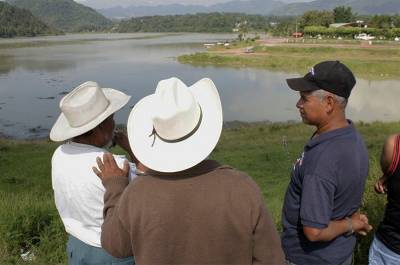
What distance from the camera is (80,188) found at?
2.00 meters

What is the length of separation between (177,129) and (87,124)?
2.13 ft

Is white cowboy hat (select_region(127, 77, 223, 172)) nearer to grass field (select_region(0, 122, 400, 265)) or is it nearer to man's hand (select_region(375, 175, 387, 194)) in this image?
man's hand (select_region(375, 175, 387, 194))

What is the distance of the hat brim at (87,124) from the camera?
203 centimetres

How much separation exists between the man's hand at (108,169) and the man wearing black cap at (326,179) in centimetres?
78

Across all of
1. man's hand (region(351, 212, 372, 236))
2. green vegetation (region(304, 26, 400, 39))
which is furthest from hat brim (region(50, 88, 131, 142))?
green vegetation (region(304, 26, 400, 39))

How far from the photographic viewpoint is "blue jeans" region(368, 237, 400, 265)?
2197 mm

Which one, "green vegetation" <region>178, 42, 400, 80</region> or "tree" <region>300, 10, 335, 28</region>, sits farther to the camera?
"tree" <region>300, 10, 335, 28</region>

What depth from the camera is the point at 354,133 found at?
2.13 meters

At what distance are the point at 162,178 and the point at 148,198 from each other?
84 millimetres

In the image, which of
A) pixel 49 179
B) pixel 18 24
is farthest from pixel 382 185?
pixel 18 24

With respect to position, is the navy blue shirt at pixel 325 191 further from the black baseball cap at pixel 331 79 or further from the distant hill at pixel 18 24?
the distant hill at pixel 18 24

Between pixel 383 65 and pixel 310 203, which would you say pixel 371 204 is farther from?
pixel 383 65

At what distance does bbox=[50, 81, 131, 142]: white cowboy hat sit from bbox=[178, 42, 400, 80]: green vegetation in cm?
3292

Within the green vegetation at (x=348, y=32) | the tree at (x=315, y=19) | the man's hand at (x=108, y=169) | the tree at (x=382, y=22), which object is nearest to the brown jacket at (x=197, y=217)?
the man's hand at (x=108, y=169)
